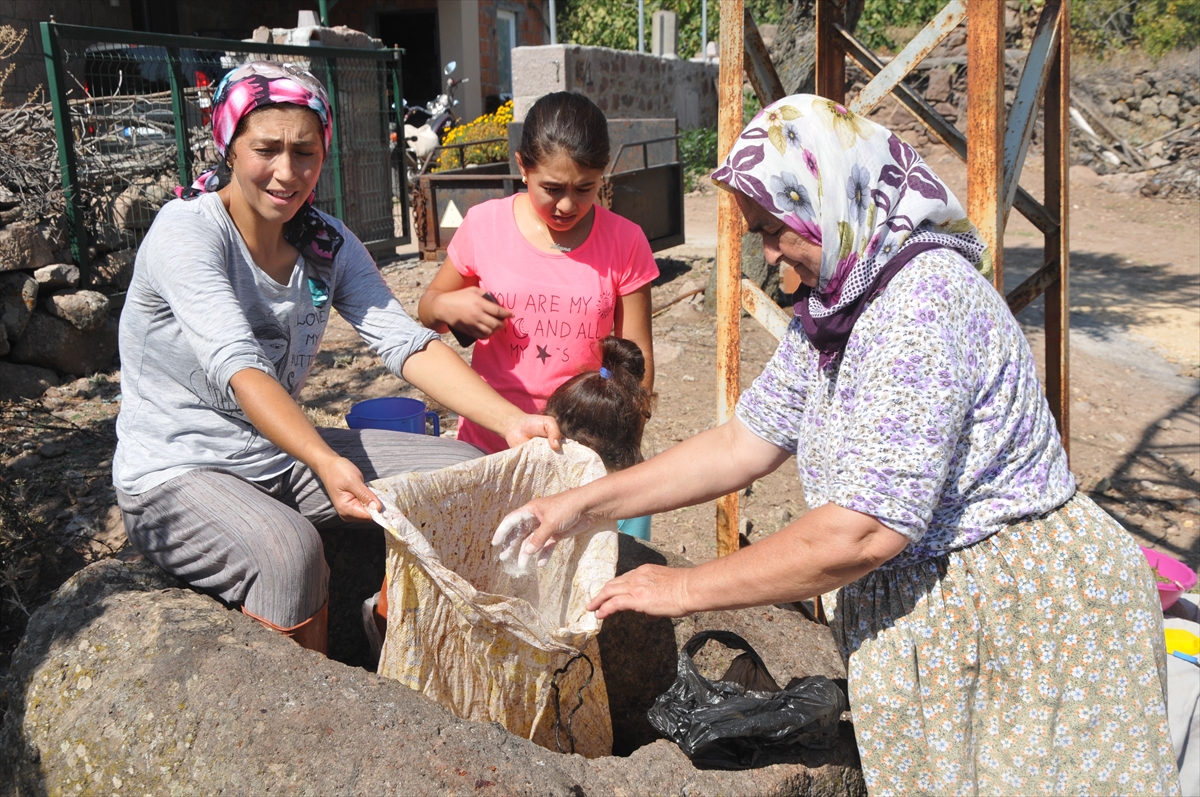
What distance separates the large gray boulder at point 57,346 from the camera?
18.9 feet

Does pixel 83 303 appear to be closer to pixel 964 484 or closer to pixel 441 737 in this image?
pixel 441 737

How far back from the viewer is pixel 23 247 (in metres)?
5.72

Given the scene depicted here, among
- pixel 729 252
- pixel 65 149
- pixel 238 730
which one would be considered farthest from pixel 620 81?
pixel 238 730

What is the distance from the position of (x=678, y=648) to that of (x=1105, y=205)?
43.8ft

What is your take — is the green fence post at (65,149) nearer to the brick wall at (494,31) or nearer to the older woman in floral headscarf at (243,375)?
the older woman in floral headscarf at (243,375)

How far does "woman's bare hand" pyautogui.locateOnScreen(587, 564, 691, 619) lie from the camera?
1.81m

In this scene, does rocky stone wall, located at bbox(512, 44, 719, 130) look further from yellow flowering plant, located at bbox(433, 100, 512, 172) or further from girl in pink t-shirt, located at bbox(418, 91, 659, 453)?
girl in pink t-shirt, located at bbox(418, 91, 659, 453)

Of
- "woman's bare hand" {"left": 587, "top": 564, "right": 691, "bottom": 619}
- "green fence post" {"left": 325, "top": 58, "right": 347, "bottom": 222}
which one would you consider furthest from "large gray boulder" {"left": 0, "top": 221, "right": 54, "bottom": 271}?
"woman's bare hand" {"left": 587, "top": 564, "right": 691, "bottom": 619}

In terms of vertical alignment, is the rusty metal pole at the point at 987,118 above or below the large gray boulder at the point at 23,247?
above

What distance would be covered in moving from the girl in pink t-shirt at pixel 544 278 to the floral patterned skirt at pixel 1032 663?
4.26 ft

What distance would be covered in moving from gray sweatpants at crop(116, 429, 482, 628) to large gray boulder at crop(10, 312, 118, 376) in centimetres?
431

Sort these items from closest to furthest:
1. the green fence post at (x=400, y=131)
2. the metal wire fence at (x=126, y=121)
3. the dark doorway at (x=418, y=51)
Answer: the metal wire fence at (x=126, y=121), the green fence post at (x=400, y=131), the dark doorway at (x=418, y=51)

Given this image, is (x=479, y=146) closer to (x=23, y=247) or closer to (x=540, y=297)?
(x=23, y=247)

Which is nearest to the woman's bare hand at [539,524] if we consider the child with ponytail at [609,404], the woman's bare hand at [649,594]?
the woman's bare hand at [649,594]
